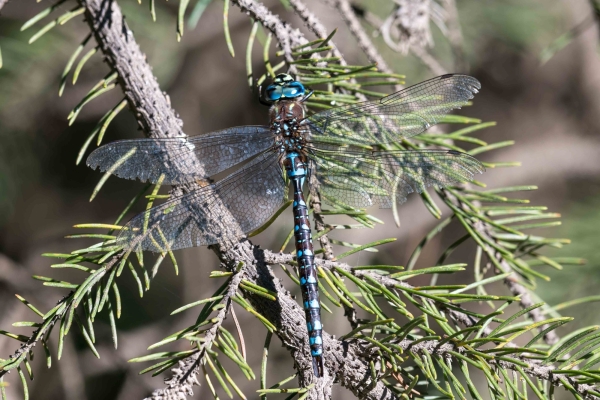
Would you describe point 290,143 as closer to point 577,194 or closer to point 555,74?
point 577,194

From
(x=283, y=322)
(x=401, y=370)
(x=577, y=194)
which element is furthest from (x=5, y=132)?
(x=577, y=194)

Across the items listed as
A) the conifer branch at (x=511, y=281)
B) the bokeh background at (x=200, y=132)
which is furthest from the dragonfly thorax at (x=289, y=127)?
the bokeh background at (x=200, y=132)

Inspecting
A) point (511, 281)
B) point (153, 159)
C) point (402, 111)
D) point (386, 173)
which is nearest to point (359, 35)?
point (402, 111)

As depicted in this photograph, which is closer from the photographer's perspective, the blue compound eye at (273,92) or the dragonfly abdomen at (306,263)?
the dragonfly abdomen at (306,263)

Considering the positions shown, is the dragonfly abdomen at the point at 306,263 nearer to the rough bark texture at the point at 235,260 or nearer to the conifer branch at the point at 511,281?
the rough bark texture at the point at 235,260

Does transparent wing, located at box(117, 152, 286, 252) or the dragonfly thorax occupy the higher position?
the dragonfly thorax

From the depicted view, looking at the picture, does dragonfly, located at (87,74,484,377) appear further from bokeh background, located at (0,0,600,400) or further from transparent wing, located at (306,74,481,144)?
bokeh background, located at (0,0,600,400)

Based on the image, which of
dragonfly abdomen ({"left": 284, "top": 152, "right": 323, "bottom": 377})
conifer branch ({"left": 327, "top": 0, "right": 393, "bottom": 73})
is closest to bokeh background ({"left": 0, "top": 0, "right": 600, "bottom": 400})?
conifer branch ({"left": 327, "top": 0, "right": 393, "bottom": 73})

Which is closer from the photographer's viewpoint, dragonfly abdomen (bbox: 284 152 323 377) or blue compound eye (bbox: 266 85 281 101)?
dragonfly abdomen (bbox: 284 152 323 377)
